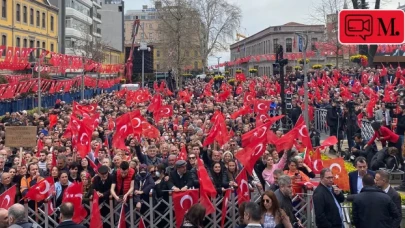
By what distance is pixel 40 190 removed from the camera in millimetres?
9648

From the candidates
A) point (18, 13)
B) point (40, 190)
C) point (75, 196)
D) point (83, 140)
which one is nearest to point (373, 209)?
point (75, 196)

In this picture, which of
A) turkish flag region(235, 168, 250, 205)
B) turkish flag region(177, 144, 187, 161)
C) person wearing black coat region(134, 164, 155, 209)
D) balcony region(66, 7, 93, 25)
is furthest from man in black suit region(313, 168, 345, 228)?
balcony region(66, 7, 93, 25)

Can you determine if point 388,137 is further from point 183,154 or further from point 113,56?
point 113,56

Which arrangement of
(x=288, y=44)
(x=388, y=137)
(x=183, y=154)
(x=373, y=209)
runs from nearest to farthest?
(x=373, y=209)
(x=183, y=154)
(x=388, y=137)
(x=288, y=44)

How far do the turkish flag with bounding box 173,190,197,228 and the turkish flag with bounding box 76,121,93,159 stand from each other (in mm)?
3569

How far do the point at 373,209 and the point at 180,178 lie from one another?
3.57m

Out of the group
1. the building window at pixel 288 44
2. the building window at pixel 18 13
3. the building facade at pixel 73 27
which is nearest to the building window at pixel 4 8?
the building window at pixel 18 13

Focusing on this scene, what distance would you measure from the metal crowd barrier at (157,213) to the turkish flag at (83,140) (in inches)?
119

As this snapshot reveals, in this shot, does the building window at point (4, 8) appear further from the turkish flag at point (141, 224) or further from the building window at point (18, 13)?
the turkish flag at point (141, 224)

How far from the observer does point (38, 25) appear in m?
59.0

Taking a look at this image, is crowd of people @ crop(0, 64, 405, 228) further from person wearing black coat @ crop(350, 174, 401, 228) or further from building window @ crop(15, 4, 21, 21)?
building window @ crop(15, 4, 21, 21)

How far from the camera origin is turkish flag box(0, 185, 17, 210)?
914 cm

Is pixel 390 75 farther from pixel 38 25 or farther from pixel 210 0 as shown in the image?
pixel 210 0

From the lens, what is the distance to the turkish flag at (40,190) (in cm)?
961
